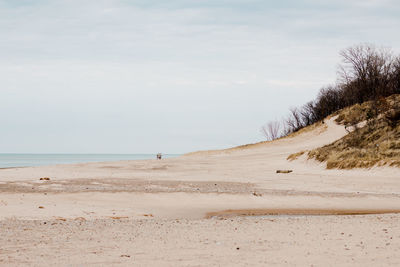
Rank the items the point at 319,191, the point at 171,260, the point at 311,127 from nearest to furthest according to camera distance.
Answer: the point at 171,260 → the point at 319,191 → the point at 311,127

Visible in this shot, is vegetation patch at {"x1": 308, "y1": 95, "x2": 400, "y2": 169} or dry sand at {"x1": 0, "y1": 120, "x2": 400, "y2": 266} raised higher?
vegetation patch at {"x1": 308, "y1": 95, "x2": 400, "y2": 169}

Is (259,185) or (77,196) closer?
(77,196)

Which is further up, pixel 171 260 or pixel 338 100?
pixel 338 100

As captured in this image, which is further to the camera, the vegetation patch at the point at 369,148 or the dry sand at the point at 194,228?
the vegetation patch at the point at 369,148

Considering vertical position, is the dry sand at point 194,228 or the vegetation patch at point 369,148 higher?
the vegetation patch at point 369,148

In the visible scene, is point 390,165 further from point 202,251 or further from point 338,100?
point 338,100

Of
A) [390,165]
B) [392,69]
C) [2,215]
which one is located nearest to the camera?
[2,215]

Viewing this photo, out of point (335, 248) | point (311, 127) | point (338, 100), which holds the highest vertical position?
point (338, 100)

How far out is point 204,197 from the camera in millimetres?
17000

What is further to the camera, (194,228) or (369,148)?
(369,148)

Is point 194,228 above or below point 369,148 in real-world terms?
below

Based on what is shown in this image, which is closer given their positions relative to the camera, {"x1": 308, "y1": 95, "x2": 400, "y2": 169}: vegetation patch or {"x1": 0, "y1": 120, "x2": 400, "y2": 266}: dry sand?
{"x1": 0, "y1": 120, "x2": 400, "y2": 266}: dry sand

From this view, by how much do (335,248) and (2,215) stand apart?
25.7 ft

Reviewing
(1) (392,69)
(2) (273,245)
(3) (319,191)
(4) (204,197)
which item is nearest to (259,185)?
(3) (319,191)
